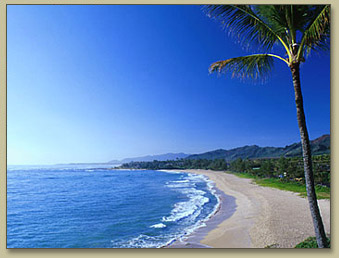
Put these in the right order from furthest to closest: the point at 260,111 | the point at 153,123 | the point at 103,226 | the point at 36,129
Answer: the point at 103,226 → the point at 153,123 → the point at 260,111 → the point at 36,129

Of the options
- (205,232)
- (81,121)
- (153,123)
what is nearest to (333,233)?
(205,232)

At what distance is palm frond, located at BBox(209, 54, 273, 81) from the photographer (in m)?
2.88

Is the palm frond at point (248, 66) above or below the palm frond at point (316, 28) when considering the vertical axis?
below

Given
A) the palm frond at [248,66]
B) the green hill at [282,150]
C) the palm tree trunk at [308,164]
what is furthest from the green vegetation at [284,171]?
the palm frond at [248,66]

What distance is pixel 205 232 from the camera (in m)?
5.57

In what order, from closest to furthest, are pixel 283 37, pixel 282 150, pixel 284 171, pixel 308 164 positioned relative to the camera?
pixel 308 164 → pixel 283 37 → pixel 282 150 → pixel 284 171

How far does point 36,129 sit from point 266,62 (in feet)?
12.6

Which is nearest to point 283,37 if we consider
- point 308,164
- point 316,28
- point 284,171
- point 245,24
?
point 316,28

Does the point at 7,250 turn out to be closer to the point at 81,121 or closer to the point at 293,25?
the point at 81,121

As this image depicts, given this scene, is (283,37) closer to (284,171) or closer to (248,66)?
(248,66)

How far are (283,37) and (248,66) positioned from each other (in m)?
0.53

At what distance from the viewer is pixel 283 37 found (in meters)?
2.67

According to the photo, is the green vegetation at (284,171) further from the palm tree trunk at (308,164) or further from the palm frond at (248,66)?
the palm frond at (248,66)

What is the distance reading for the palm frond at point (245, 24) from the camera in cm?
272
